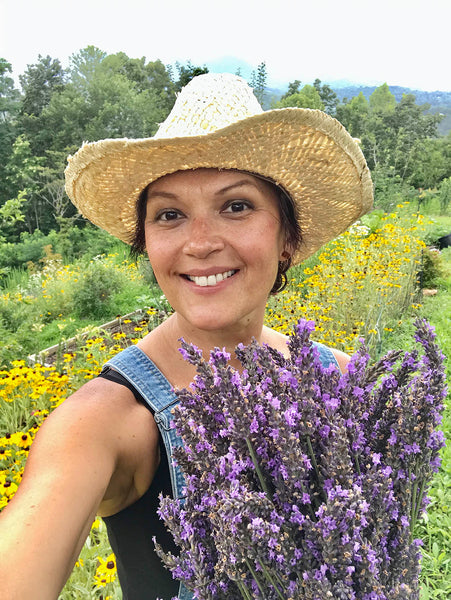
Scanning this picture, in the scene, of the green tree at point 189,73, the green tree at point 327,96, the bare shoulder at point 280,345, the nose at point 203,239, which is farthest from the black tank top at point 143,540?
the green tree at point 327,96

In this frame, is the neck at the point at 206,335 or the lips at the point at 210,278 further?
the neck at the point at 206,335

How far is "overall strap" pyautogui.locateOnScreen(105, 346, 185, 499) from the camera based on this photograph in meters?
1.10

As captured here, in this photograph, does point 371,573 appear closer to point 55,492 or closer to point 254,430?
point 254,430

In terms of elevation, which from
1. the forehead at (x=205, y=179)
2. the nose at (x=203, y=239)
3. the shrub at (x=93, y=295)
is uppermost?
the forehead at (x=205, y=179)

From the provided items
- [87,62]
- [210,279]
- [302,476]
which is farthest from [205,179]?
[87,62]

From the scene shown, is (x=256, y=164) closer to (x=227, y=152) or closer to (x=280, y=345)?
(x=227, y=152)

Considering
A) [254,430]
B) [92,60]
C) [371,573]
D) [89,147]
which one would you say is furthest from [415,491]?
[92,60]

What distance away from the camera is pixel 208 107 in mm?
1185

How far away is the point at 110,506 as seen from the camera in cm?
108

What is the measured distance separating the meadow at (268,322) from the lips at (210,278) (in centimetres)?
37

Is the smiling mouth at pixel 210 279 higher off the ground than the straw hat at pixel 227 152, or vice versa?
the straw hat at pixel 227 152

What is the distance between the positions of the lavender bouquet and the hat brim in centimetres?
61

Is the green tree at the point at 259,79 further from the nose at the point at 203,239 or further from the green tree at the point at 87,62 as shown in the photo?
the nose at the point at 203,239

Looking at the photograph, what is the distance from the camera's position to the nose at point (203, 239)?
114 centimetres
